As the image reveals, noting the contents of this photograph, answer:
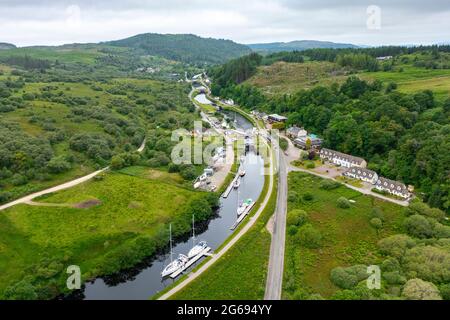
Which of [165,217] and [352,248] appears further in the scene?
[165,217]

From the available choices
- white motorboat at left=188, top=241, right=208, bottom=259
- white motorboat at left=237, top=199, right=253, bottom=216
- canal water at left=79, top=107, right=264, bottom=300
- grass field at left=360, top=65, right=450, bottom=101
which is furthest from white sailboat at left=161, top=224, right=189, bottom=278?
grass field at left=360, top=65, right=450, bottom=101

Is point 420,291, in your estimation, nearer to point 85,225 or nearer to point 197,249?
point 197,249

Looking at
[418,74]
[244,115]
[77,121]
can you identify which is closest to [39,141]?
[77,121]

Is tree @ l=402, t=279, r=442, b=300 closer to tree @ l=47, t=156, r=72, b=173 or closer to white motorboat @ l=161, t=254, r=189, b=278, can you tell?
white motorboat @ l=161, t=254, r=189, b=278

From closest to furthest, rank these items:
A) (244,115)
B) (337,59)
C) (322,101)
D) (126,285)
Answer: (126,285) → (322,101) → (244,115) → (337,59)

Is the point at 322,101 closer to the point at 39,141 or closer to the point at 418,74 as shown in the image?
the point at 418,74

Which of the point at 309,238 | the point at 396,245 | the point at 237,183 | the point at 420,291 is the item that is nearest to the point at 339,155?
the point at 237,183
